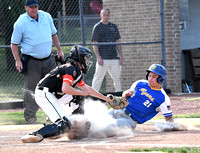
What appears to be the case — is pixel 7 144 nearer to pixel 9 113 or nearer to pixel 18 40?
pixel 18 40

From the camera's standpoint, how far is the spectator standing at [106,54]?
42.9 feet

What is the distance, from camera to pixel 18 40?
31.7ft

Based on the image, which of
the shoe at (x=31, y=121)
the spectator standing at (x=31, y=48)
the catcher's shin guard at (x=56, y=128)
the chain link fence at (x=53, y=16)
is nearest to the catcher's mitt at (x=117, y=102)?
the catcher's shin guard at (x=56, y=128)

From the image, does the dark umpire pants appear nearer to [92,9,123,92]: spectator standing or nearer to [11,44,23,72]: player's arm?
[11,44,23,72]: player's arm

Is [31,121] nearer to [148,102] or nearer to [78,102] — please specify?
[78,102]

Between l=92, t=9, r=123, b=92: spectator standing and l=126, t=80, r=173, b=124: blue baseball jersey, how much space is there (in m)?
5.16

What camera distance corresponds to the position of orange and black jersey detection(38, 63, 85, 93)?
697 cm

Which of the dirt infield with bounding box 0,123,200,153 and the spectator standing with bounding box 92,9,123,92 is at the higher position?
the spectator standing with bounding box 92,9,123,92

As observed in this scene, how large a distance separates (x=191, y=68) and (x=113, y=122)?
9.72 meters

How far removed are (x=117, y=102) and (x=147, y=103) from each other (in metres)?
0.58

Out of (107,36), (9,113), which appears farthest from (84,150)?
(107,36)

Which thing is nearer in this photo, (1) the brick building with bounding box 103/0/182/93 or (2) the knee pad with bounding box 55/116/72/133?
(2) the knee pad with bounding box 55/116/72/133

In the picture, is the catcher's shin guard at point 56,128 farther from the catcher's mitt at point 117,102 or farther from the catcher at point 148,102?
the catcher at point 148,102

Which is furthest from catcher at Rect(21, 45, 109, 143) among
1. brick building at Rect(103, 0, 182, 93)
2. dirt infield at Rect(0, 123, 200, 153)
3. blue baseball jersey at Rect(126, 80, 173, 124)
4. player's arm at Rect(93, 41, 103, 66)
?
brick building at Rect(103, 0, 182, 93)
